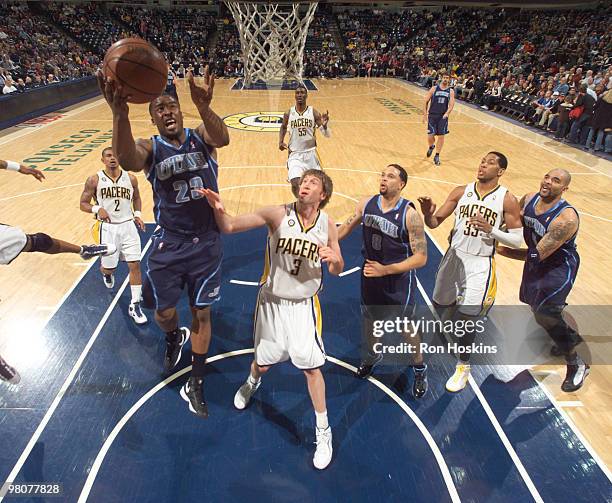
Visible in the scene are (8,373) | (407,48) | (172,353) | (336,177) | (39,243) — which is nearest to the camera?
(8,373)

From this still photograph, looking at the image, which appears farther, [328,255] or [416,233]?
[416,233]

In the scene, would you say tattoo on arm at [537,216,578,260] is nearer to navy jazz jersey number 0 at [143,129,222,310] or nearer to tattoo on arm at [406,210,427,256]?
tattoo on arm at [406,210,427,256]

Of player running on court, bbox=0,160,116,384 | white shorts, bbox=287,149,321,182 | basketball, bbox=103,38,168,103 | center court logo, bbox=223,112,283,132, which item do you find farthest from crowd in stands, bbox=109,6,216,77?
basketball, bbox=103,38,168,103

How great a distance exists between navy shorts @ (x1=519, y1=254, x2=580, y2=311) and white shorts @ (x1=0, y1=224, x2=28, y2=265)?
435 centimetres

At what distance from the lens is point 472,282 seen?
3689mm

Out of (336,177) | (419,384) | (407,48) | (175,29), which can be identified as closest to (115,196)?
(419,384)

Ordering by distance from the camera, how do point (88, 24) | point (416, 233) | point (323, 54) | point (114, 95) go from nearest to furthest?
1. point (114, 95)
2. point (416, 233)
3. point (88, 24)
4. point (323, 54)

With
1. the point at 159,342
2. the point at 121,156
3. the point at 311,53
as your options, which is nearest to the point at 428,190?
the point at 159,342

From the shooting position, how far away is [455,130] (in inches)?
545

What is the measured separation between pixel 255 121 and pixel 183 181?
12.1 meters

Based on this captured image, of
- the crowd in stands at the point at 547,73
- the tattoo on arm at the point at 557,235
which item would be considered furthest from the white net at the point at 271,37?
the tattoo on arm at the point at 557,235

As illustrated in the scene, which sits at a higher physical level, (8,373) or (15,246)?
(15,246)

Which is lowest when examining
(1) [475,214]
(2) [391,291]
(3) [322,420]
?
(3) [322,420]

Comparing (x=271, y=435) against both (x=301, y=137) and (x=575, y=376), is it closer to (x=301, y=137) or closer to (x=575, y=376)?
(x=575, y=376)
